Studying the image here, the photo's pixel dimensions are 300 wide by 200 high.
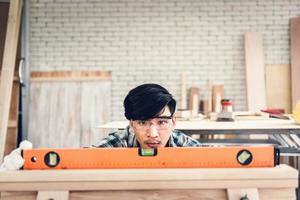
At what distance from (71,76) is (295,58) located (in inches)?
138

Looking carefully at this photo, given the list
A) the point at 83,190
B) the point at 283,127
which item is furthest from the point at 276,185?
the point at 283,127

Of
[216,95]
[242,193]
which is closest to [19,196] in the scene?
[242,193]

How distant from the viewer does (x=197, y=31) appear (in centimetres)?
623

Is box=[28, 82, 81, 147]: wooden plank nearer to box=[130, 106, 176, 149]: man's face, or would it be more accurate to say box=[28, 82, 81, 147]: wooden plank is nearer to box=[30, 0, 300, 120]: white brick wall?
box=[30, 0, 300, 120]: white brick wall

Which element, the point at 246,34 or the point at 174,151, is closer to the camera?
the point at 174,151

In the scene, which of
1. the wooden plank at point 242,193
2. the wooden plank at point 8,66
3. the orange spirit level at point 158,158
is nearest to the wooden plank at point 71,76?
the wooden plank at point 8,66

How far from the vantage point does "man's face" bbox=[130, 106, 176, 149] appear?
175cm

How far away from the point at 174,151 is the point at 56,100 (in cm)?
525

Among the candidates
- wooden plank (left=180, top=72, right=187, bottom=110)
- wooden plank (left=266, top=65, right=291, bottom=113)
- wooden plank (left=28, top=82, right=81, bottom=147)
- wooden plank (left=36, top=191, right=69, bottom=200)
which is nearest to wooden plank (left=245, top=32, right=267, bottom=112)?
wooden plank (left=266, top=65, right=291, bottom=113)

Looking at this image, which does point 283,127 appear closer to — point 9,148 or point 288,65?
point 288,65

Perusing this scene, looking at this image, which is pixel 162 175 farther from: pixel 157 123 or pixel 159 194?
pixel 157 123

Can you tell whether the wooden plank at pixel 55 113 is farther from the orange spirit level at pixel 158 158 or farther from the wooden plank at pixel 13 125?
the orange spirit level at pixel 158 158

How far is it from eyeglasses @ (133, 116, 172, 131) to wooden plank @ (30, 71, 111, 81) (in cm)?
449

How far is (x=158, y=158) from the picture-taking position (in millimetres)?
1078
